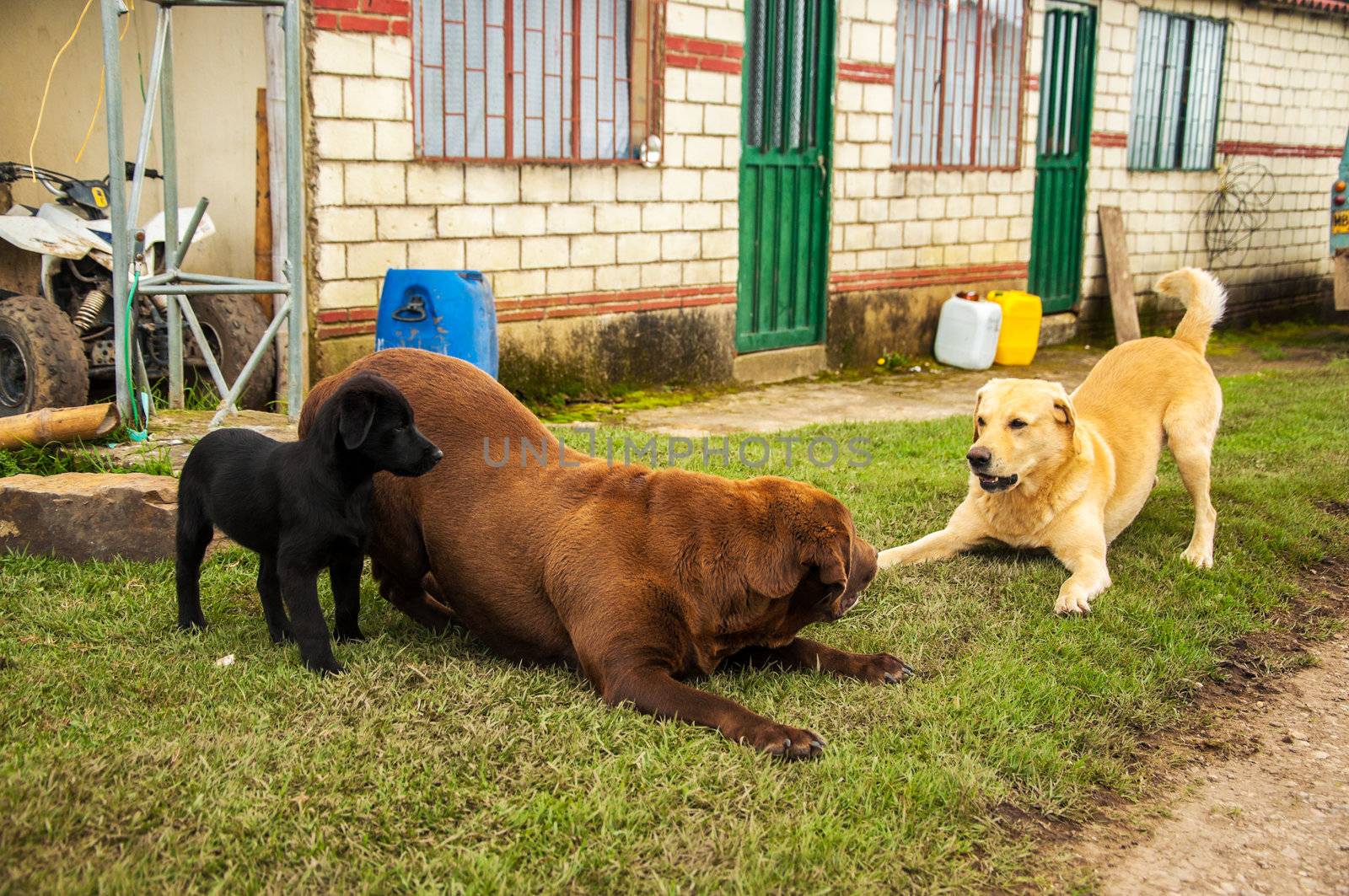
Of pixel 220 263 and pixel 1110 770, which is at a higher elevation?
pixel 220 263

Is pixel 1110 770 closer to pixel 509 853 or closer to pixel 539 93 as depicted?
pixel 509 853

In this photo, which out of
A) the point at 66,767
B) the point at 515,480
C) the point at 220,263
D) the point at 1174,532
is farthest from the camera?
the point at 220,263

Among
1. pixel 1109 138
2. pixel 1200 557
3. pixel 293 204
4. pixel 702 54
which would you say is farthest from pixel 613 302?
pixel 1109 138

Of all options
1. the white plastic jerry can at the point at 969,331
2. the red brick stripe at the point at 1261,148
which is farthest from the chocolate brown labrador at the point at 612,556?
the red brick stripe at the point at 1261,148

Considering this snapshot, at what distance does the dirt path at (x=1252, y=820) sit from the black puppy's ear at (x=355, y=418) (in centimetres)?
221

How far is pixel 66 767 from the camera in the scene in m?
2.81

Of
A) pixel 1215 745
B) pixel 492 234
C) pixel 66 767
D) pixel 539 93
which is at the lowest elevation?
pixel 1215 745

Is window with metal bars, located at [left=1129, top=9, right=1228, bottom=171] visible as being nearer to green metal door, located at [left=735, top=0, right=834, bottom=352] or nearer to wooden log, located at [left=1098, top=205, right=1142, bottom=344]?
wooden log, located at [left=1098, top=205, right=1142, bottom=344]

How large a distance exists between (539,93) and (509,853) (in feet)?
22.5

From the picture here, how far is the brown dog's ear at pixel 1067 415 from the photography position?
191 inches

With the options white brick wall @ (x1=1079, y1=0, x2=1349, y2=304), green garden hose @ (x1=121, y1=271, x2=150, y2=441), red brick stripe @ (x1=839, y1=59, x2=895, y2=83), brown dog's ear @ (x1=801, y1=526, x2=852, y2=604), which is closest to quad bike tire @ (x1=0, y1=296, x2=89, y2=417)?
green garden hose @ (x1=121, y1=271, x2=150, y2=441)

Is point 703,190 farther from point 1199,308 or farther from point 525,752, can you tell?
point 525,752

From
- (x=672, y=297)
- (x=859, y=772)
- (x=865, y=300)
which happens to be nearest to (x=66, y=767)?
(x=859, y=772)

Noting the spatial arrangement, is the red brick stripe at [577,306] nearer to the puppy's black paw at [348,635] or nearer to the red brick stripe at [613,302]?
the red brick stripe at [613,302]
